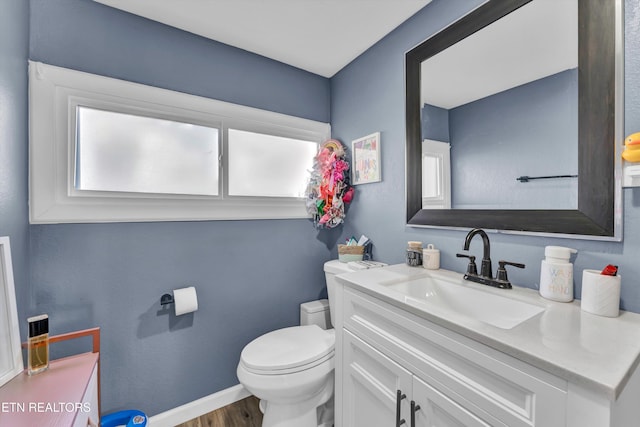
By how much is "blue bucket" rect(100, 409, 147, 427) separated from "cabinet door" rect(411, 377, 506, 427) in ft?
4.28

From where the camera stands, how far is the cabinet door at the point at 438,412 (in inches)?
27.3

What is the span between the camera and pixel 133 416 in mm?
1336

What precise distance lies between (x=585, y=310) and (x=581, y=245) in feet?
0.79

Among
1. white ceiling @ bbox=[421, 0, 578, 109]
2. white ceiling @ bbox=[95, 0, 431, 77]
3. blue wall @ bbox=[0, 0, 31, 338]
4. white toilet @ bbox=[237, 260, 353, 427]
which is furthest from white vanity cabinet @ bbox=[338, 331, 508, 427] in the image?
white ceiling @ bbox=[95, 0, 431, 77]

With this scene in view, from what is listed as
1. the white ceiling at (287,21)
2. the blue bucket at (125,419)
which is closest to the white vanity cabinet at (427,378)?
the blue bucket at (125,419)

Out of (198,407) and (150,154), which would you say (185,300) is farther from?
(150,154)

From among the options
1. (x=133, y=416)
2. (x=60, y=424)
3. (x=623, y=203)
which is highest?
(x=623, y=203)

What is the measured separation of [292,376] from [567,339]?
1067 millimetres

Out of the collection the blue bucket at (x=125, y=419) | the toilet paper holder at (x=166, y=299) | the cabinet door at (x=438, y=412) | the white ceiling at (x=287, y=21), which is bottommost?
the blue bucket at (x=125, y=419)

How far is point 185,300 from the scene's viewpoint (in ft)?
4.86

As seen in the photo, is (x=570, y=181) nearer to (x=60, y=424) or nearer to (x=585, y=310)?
(x=585, y=310)

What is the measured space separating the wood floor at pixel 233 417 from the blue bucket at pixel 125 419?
0.32 metres

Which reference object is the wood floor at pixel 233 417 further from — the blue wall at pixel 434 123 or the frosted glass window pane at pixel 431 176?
the blue wall at pixel 434 123

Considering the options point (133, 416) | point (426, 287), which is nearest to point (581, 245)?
point (426, 287)
